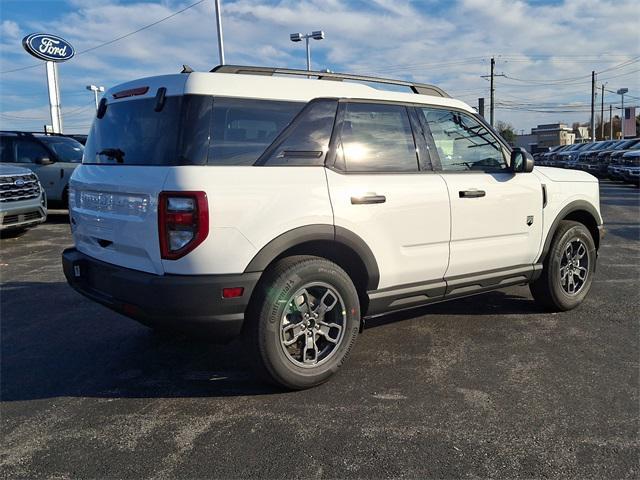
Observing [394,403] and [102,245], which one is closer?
[394,403]

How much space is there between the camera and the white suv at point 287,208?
3016mm

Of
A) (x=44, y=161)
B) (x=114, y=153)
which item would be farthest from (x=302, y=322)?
(x=44, y=161)

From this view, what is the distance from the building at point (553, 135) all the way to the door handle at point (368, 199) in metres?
90.8

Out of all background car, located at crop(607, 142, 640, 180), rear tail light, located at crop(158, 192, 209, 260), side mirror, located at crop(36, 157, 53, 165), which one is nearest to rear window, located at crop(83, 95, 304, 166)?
rear tail light, located at crop(158, 192, 209, 260)

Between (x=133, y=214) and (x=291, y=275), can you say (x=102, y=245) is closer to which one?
(x=133, y=214)

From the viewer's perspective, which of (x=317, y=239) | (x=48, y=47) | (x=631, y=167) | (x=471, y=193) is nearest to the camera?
(x=317, y=239)

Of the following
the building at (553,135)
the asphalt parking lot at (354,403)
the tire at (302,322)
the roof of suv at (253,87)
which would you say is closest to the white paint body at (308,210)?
the roof of suv at (253,87)

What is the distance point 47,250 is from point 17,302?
3359 millimetres

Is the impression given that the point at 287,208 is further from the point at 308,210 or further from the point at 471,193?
the point at 471,193

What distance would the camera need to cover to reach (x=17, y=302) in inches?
220

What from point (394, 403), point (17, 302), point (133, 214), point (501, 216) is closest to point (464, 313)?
point (501, 216)

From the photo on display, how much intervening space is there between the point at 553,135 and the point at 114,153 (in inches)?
3934

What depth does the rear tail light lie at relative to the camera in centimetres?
290

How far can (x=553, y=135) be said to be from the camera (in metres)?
92.3
